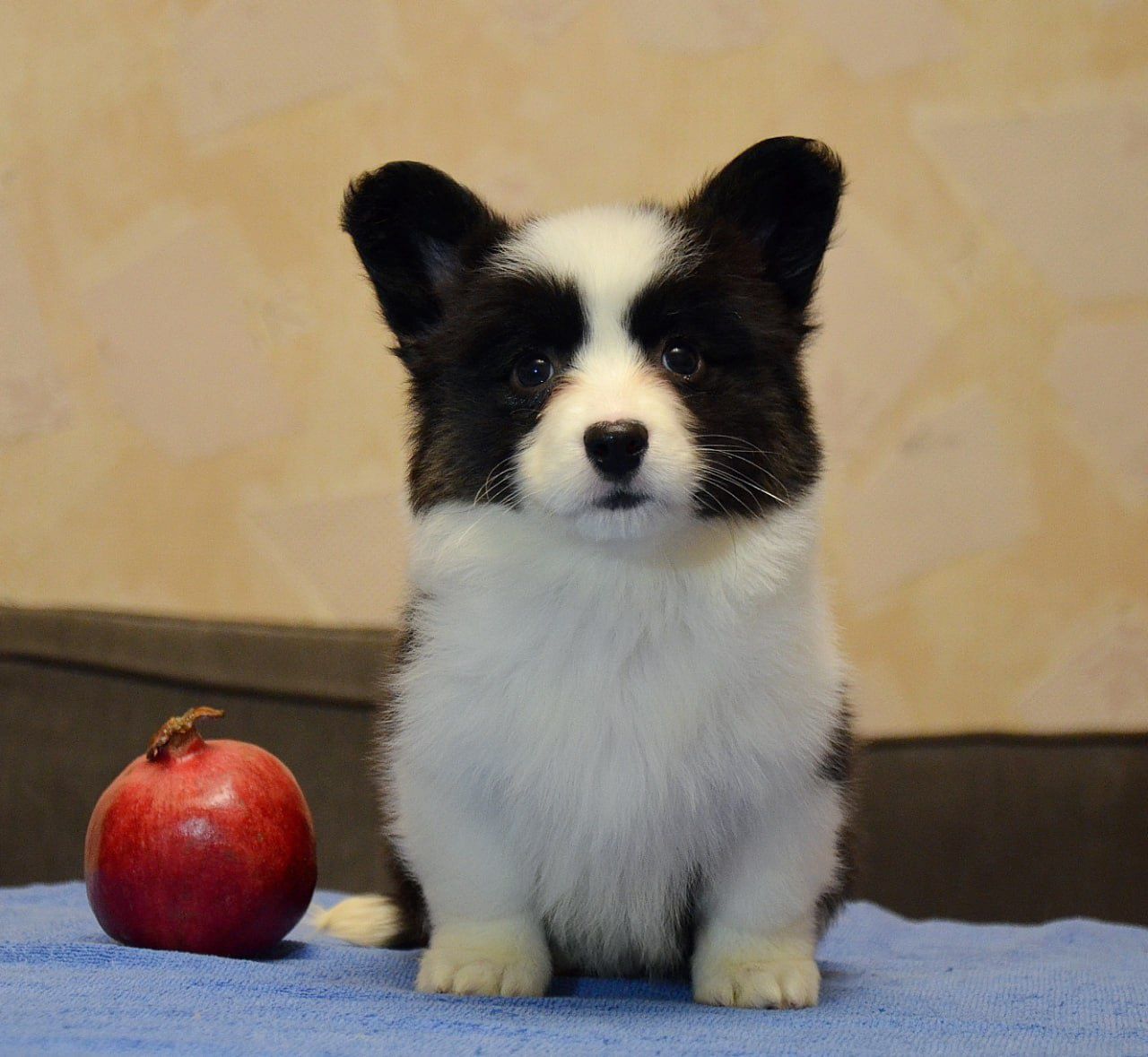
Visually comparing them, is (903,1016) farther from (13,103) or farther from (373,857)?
(13,103)

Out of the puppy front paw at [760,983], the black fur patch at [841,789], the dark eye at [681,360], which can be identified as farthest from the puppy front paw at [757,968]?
the dark eye at [681,360]

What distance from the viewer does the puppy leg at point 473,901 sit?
170 centimetres

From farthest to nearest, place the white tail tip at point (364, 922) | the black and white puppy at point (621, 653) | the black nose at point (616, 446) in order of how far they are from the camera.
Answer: the white tail tip at point (364, 922) → the black and white puppy at point (621, 653) → the black nose at point (616, 446)

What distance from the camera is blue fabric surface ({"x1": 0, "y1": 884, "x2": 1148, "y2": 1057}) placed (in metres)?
1.37

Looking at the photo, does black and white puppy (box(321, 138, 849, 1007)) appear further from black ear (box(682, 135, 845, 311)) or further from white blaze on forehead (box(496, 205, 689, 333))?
black ear (box(682, 135, 845, 311))

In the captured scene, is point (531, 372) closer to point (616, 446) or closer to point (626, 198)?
point (616, 446)

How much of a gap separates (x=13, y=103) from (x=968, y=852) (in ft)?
9.97

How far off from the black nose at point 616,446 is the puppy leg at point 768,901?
51 centimetres

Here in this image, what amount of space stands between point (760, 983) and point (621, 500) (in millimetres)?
651

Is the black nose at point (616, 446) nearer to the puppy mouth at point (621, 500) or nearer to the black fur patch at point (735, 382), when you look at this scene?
the puppy mouth at point (621, 500)

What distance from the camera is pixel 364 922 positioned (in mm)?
2191

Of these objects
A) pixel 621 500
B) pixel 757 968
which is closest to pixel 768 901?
pixel 757 968

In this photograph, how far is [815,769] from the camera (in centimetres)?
171

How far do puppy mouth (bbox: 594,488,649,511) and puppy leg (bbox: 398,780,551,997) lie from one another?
44 centimetres
